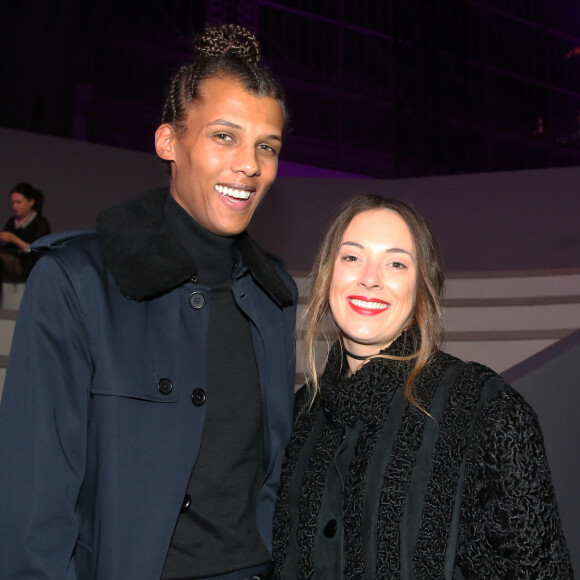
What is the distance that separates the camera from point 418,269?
1713 millimetres

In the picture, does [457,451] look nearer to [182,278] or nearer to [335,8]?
[182,278]

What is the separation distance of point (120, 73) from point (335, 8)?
130 inches

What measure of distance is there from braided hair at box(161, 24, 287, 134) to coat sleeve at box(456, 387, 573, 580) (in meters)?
0.84

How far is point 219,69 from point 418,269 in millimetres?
628

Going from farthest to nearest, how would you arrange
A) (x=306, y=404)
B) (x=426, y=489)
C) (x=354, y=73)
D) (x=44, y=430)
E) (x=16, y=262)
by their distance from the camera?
(x=354, y=73), (x=16, y=262), (x=306, y=404), (x=426, y=489), (x=44, y=430)

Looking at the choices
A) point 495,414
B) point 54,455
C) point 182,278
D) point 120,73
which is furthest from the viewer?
point 120,73

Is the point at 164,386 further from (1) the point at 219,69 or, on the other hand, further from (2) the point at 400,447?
(1) the point at 219,69

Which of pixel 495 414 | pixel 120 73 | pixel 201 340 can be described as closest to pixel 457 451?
pixel 495 414

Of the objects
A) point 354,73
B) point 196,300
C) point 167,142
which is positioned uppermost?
point 354,73

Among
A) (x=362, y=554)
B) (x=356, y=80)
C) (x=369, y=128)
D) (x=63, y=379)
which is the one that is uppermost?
(x=356, y=80)

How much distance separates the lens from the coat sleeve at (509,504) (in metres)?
1.39

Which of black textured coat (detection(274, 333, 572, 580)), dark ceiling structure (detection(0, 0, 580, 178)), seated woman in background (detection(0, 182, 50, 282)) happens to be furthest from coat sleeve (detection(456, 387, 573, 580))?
dark ceiling structure (detection(0, 0, 580, 178))

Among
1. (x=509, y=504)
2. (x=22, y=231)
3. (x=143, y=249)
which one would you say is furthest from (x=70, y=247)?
(x=22, y=231)

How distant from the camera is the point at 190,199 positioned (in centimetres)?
164
